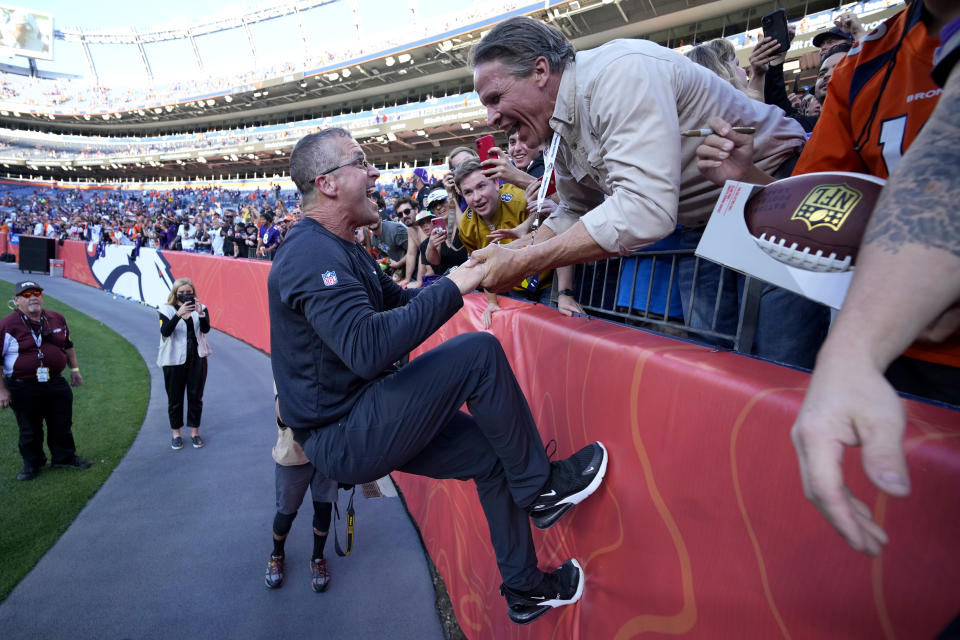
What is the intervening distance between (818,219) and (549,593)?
4.59ft

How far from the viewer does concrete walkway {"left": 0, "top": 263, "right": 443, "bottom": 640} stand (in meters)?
3.22

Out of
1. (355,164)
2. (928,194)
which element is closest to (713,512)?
(928,194)

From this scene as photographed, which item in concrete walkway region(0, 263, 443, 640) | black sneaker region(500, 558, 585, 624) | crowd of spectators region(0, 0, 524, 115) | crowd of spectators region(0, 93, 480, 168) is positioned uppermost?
crowd of spectators region(0, 0, 524, 115)

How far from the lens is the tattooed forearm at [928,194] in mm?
495

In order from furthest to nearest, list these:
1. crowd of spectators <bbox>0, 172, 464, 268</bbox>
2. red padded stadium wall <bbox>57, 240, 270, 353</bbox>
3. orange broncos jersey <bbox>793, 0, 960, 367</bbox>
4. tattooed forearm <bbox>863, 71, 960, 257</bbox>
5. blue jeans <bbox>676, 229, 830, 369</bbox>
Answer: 1. crowd of spectators <bbox>0, 172, 464, 268</bbox>
2. red padded stadium wall <bbox>57, 240, 270, 353</bbox>
3. blue jeans <bbox>676, 229, 830, 369</bbox>
4. orange broncos jersey <bbox>793, 0, 960, 367</bbox>
5. tattooed forearm <bbox>863, 71, 960, 257</bbox>

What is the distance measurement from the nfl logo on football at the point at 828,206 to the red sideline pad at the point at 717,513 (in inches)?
11.4

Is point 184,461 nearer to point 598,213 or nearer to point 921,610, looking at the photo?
point 598,213

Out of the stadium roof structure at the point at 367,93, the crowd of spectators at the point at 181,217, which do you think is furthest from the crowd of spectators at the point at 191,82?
the crowd of spectators at the point at 181,217

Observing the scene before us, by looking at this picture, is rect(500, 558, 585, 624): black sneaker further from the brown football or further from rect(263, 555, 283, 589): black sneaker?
rect(263, 555, 283, 589): black sneaker

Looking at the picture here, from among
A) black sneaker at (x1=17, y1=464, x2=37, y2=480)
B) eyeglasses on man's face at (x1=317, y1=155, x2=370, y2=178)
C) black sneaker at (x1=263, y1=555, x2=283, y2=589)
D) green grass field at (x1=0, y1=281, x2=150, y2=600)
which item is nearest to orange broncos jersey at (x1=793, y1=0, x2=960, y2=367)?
eyeglasses on man's face at (x1=317, y1=155, x2=370, y2=178)

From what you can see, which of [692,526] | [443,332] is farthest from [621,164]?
[443,332]

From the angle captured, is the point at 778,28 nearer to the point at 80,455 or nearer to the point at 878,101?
the point at 878,101

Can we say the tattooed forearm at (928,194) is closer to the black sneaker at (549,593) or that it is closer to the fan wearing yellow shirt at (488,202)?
the black sneaker at (549,593)

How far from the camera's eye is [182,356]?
639 cm
